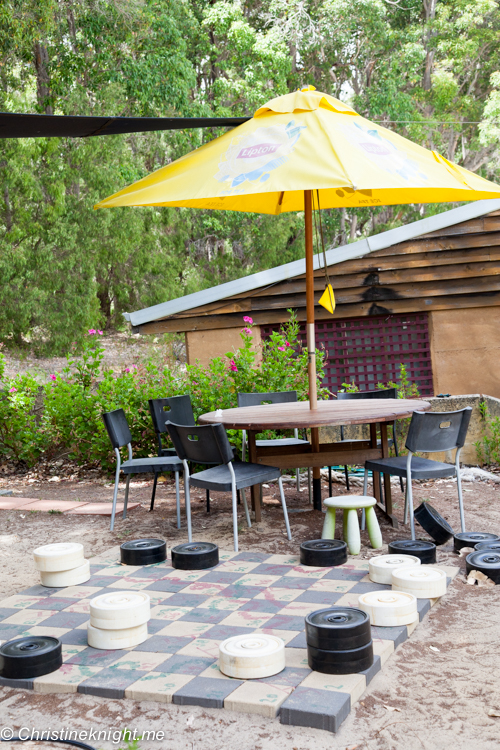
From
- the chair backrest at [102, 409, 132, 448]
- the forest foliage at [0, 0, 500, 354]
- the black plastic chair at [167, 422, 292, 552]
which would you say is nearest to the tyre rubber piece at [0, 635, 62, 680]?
the black plastic chair at [167, 422, 292, 552]

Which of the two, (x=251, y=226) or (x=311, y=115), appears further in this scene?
(x=251, y=226)

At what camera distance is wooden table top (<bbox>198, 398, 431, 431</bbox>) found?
4.46 metres

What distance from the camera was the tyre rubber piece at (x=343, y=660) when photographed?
2721mm

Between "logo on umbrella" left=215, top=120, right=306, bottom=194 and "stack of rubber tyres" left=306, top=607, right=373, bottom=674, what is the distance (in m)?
2.43

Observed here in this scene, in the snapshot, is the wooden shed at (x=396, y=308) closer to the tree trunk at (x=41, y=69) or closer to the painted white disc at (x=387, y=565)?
the tree trunk at (x=41, y=69)

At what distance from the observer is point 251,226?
2014 cm

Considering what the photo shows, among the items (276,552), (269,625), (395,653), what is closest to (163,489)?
(276,552)

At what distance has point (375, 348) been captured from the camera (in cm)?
1093

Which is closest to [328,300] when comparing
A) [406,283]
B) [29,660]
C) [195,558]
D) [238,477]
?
[238,477]

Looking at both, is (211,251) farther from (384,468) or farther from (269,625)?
(269,625)

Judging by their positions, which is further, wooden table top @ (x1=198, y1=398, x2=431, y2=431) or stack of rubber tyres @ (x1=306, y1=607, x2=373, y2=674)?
wooden table top @ (x1=198, y1=398, x2=431, y2=431)

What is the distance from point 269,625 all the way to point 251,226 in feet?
58.2

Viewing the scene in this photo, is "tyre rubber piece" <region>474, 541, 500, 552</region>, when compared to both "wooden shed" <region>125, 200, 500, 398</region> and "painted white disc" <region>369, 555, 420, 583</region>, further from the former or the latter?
"wooden shed" <region>125, 200, 500, 398</region>

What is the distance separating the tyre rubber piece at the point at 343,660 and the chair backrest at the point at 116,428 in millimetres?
2922
